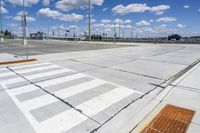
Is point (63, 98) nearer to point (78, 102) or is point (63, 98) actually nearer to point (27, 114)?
point (78, 102)

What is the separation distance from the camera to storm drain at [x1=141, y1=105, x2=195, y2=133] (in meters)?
3.80

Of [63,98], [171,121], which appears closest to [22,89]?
[63,98]

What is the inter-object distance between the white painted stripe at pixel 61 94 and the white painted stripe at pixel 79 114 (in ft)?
2.96

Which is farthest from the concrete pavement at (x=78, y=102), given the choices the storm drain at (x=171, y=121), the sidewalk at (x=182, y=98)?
the storm drain at (x=171, y=121)

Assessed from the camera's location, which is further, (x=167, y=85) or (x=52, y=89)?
(x=167, y=85)

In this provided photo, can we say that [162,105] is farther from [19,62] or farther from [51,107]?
[19,62]

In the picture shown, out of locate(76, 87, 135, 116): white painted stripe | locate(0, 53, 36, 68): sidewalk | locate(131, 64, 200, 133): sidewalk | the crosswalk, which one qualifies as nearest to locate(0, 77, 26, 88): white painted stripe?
the crosswalk

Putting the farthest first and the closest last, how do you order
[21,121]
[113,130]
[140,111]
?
[140,111] → [21,121] → [113,130]

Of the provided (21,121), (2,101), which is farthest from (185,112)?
(2,101)

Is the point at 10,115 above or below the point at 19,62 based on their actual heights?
below

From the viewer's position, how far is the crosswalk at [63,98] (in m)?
4.17

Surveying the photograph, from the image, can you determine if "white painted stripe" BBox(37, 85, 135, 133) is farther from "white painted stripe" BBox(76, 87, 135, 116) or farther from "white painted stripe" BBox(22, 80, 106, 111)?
"white painted stripe" BBox(22, 80, 106, 111)

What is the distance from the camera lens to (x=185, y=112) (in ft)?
15.3

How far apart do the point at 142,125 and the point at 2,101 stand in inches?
161
